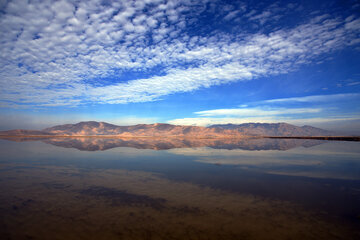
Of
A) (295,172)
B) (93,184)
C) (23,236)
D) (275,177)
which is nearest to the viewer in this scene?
(23,236)

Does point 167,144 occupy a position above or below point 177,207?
above

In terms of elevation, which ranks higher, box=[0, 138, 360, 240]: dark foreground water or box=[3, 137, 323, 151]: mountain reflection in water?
box=[3, 137, 323, 151]: mountain reflection in water

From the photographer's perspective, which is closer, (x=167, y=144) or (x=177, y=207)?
(x=177, y=207)

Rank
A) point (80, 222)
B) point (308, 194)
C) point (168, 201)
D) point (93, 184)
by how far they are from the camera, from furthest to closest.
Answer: point (93, 184)
point (308, 194)
point (168, 201)
point (80, 222)

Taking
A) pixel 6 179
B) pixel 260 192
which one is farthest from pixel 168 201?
pixel 6 179

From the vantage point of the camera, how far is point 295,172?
1335cm

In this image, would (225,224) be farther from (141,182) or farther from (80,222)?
(141,182)

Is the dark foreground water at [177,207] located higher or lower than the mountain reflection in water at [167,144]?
lower

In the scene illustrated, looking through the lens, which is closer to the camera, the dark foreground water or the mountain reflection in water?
the dark foreground water

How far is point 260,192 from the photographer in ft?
29.3

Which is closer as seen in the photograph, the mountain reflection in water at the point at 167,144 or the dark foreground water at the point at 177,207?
the dark foreground water at the point at 177,207

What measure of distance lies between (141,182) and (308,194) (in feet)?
28.2

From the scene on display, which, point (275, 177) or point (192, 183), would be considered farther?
point (275, 177)

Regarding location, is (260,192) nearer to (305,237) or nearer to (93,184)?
(305,237)
